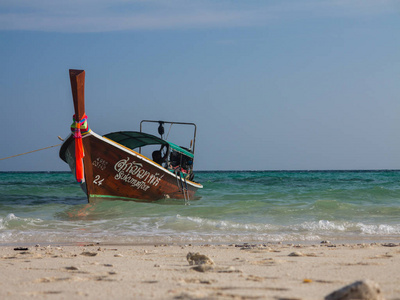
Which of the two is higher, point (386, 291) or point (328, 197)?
point (386, 291)

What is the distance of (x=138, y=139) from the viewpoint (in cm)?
1320

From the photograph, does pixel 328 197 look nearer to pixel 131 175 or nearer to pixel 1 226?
pixel 131 175

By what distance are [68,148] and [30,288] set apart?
28.4 ft

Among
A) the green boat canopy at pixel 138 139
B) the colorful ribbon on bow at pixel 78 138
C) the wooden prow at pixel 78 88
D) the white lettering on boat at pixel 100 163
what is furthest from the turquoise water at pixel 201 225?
the wooden prow at pixel 78 88

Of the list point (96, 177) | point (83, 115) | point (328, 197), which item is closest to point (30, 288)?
point (83, 115)

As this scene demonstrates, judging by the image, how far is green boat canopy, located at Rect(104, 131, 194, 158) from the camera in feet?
40.4

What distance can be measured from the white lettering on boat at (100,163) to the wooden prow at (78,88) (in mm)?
1802

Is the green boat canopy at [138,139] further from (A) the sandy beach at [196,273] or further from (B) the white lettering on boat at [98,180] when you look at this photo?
(A) the sandy beach at [196,273]

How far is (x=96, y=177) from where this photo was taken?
11.2 m

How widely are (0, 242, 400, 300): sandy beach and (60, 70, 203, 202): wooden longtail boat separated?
15.9 feet

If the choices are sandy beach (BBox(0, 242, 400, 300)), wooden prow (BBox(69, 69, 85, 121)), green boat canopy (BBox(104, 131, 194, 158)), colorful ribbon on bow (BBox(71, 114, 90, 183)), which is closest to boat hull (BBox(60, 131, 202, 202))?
colorful ribbon on bow (BBox(71, 114, 90, 183))

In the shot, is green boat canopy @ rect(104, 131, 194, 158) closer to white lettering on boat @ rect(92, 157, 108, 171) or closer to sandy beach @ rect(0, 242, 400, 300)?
white lettering on boat @ rect(92, 157, 108, 171)

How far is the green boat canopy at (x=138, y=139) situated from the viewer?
12.3m

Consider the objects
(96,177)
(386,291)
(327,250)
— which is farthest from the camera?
(96,177)
